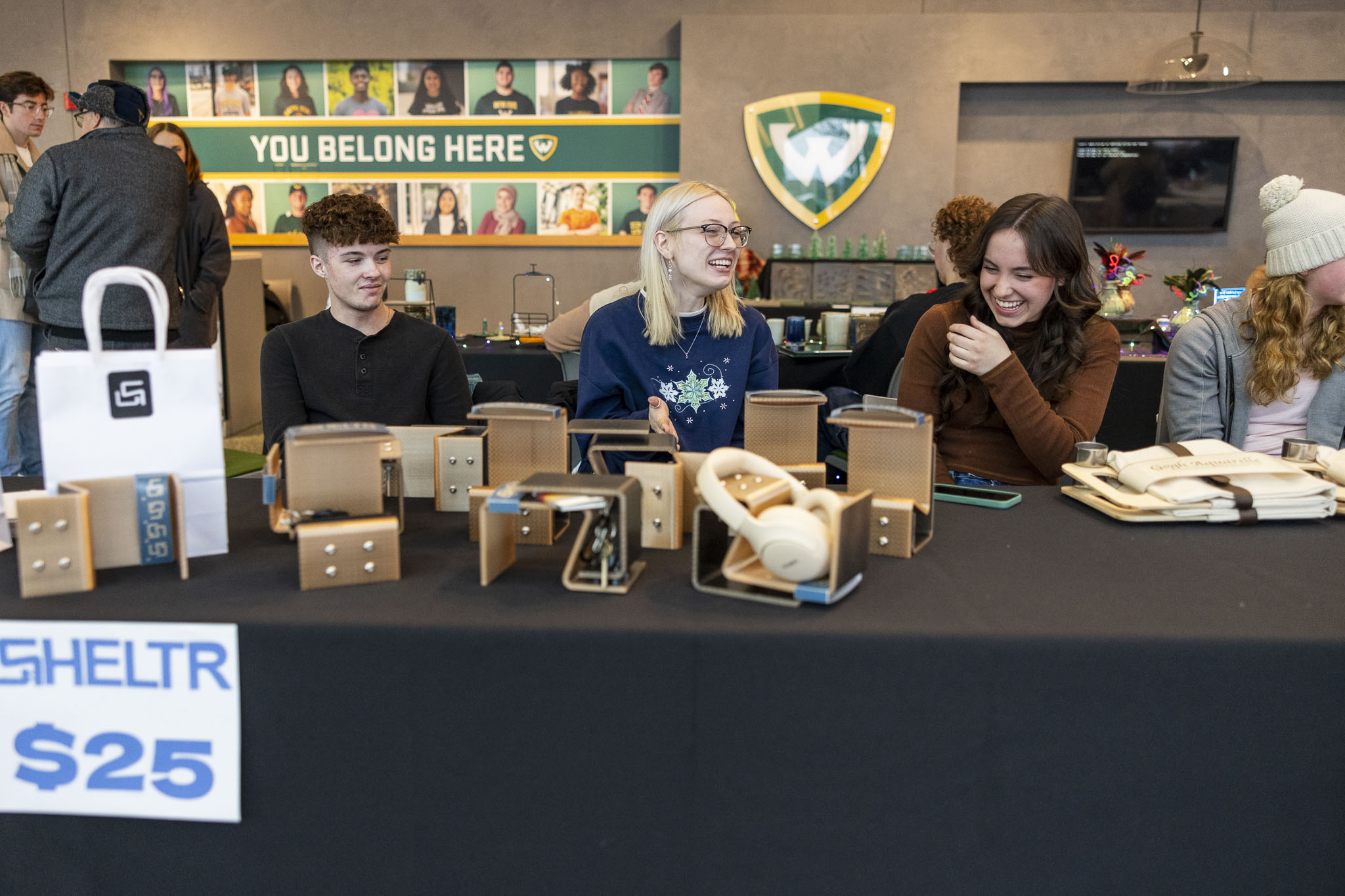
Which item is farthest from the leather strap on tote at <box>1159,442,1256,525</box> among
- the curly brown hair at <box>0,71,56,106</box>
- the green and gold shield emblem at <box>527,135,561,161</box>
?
the green and gold shield emblem at <box>527,135,561,161</box>

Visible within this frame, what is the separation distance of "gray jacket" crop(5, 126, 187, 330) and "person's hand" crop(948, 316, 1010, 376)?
262 centimetres

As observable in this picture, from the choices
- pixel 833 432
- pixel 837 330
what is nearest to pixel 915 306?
pixel 837 330

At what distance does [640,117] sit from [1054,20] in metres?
2.73

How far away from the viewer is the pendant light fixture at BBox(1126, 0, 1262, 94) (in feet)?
15.2

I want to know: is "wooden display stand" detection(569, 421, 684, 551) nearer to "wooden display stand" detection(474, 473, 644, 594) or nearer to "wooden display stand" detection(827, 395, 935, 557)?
"wooden display stand" detection(474, 473, 644, 594)

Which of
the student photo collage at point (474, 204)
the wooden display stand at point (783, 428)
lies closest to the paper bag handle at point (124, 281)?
the wooden display stand at point (783, 428)

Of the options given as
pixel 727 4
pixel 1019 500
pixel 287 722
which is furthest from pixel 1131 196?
pixel 287 722

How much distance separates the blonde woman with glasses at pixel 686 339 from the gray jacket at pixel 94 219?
74.4 inches

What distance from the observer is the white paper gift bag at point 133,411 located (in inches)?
42.4

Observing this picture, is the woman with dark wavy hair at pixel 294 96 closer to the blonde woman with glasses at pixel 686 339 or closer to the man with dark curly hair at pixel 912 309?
the man with dark curly hair at pixel 912 309

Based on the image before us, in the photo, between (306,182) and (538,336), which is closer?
(538,336)

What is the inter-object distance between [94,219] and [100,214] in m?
0.02

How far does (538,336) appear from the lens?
4016 mm

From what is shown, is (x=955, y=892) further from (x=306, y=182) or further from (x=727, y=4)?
(x=306, y=182)
